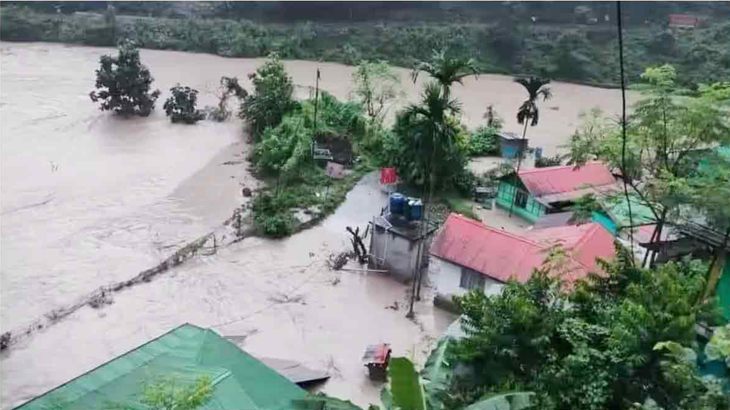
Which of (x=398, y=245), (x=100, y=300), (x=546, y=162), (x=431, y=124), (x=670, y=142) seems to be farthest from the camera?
(x=546, y=162)

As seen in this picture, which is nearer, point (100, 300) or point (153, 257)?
point (100, 300)

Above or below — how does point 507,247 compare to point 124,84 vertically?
below

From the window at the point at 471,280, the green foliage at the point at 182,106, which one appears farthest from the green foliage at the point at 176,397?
the green foliage at the point at 182,106

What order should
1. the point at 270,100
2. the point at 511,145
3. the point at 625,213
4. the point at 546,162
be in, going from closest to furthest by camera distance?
the point at 625,213, the point at 546,162, the point at 511,145, the point at 270,100

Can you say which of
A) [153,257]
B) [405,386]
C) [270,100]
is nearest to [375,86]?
[270,100]

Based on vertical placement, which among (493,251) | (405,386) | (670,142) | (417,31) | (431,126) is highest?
(417,31)

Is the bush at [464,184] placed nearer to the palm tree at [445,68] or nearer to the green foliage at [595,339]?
the palm tree at [445,68]

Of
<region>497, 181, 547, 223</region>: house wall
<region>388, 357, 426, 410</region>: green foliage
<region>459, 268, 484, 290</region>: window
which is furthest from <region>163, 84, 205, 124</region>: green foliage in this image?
<region>388, 357, 426, 410</region>: green foliage

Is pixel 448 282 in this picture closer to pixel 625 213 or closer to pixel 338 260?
pixel 338 260
